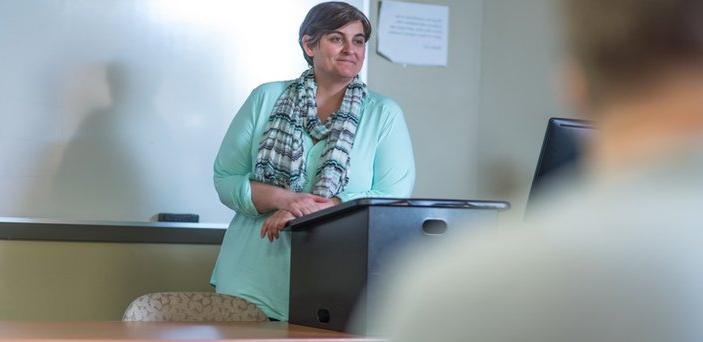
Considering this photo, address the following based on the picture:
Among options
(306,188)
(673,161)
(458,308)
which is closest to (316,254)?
(306,188)

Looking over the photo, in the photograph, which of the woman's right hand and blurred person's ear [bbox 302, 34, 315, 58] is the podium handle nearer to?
the woman's right hand

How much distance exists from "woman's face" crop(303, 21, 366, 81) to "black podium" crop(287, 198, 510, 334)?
0.63 metres

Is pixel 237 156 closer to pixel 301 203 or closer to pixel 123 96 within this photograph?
pixel 301 203

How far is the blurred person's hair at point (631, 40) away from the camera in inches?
16.7

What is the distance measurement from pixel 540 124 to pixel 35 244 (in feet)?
5.27

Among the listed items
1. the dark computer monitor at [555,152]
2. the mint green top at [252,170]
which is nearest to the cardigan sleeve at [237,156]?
the mint green top at [252,170]

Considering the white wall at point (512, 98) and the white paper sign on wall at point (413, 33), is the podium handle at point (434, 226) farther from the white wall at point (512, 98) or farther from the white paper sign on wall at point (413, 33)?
the white paper sign on wall at point (413, 33)

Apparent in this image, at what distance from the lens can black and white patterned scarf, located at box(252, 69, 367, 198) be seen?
1962mm

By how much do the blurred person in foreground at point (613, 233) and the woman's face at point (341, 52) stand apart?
1438 millimetres

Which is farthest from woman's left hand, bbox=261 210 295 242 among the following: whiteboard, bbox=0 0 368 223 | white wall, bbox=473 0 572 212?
white wall, bbox=473 0 572 212

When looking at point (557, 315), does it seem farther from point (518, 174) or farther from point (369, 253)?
point (518, 174)

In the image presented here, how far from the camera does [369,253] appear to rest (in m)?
1.31

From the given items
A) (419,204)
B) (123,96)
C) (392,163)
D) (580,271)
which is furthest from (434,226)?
(123,96)

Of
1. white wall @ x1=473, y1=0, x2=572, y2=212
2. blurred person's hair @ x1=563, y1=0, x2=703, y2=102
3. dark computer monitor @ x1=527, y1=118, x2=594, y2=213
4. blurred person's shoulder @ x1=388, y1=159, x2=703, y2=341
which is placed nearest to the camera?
blurred person's hair @ x1=563, y1=0, x2=703, y2=102
